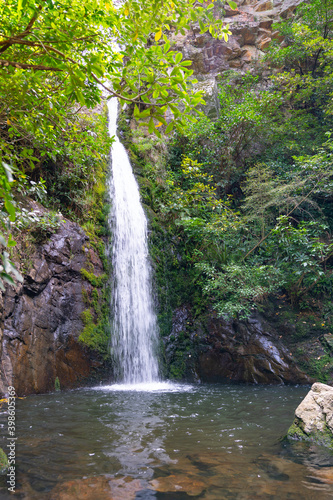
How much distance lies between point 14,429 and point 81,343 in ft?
10.9

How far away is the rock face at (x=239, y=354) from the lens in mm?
8008

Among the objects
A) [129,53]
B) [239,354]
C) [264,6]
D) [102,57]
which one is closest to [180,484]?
[129,53]

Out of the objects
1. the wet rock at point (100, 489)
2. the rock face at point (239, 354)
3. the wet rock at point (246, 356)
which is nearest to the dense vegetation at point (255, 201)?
the rock face at point (239, 354)

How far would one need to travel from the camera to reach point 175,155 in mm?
12891

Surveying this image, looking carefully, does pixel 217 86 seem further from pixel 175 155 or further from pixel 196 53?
pixel 175 155

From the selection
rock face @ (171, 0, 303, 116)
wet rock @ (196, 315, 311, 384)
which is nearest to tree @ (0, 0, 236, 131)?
wet rock @ (196, 315, 311, 384)

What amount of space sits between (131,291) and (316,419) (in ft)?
18.7

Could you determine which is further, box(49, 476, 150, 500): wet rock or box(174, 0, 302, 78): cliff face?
box(174, 0, 302, 78): cliff face

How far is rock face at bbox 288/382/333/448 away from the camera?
11.1 feet

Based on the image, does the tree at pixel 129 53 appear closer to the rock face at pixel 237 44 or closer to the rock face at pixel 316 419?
the rock face at pixel 316 419

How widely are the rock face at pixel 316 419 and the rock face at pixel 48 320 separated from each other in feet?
15.3

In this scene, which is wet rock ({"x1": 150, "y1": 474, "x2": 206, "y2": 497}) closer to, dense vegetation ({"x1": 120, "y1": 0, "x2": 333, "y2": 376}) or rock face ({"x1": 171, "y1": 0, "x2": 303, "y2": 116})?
dense vegetation ({"x1": 120, "y1": 0, "x2": 333, "y2": 376})

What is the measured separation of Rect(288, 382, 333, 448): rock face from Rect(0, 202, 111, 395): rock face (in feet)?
15.3

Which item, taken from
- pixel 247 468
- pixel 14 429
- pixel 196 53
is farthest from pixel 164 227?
pixel 196 53
